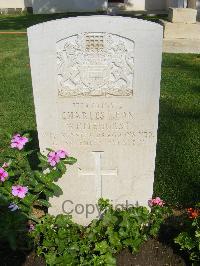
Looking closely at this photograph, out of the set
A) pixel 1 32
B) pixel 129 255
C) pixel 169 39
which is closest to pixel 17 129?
pixel 129 255

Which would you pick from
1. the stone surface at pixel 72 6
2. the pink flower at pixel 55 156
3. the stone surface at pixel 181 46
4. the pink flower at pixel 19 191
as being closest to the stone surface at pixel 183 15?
the stone surface at pixel 181 46

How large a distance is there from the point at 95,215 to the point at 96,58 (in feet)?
4.81

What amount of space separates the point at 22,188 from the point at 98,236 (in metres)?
0.74

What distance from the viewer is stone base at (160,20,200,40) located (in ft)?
37.9

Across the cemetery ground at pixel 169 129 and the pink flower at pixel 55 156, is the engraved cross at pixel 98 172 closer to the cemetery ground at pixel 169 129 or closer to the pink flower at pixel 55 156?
the pink flower at pixel 55 156

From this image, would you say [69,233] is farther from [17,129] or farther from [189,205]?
[17,129]

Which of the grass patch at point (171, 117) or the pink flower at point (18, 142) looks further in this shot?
the grass patch at point (171, 117)

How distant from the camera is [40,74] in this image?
3.13 meters

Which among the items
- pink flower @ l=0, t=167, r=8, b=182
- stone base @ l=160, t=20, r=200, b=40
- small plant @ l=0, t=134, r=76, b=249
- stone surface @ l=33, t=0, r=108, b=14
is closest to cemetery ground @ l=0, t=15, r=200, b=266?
small plant @ l=0, t=134, r=76, b=249

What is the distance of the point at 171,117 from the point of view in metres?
6.20

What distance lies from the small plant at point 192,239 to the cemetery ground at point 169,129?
6.9 inches

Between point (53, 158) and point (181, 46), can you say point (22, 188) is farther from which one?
point (181, 46)

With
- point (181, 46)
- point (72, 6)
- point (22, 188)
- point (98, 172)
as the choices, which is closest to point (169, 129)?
point (98, 172)

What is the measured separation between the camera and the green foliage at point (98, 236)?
3.19m
